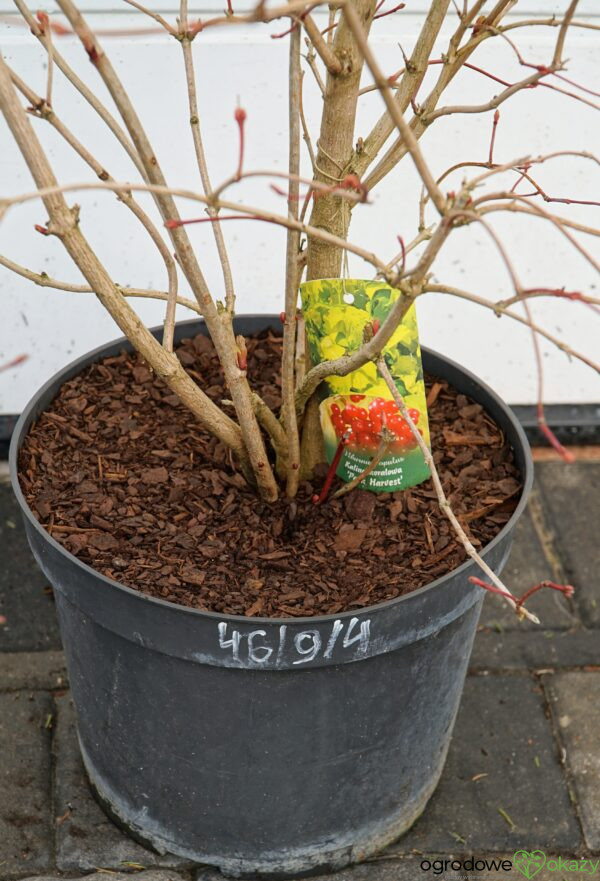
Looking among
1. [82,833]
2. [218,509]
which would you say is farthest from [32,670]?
[218,509]

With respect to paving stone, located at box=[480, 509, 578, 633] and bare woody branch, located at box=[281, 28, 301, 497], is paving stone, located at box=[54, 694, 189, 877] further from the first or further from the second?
paving stone, located at box=[480, 509, 578, 633]

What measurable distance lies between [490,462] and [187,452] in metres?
0.45

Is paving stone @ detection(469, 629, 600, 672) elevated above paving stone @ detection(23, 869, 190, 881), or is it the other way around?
paving stone @ detection(469, 629, 600, 672)

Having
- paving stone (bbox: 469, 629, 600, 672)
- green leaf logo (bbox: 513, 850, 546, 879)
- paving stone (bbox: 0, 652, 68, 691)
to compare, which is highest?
paving stone (bbox: 0, 652, 68, 691)

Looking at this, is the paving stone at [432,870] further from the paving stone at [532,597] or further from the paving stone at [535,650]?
the paving stone at [532,597]

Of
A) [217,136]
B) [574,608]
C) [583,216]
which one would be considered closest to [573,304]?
[583,216]

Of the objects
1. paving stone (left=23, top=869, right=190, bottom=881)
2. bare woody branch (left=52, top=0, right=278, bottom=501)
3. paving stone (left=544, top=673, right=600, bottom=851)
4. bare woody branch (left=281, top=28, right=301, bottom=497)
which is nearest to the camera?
bare woody branch (left=52, top=0, right=278, bottom=501)

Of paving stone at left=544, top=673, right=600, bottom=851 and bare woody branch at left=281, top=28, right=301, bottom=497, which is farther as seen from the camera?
paving stone at left=544, top=673, right=600, bottom=851

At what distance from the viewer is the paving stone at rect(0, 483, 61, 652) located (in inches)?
72.4

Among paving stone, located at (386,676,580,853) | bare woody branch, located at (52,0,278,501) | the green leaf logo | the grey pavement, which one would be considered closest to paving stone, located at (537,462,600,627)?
the grey pavement

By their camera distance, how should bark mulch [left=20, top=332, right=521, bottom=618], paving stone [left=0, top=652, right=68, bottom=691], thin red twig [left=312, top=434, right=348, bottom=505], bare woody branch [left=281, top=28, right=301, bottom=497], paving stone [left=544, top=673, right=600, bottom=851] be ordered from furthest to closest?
1. paving stone [left=0, top=652, right=68, bottom=691]
2. paving stone [left=544, top=673, right=600, bottom=851]
3. thin red twig [left=312, top=434, right=348, bottom=505]
4. bark mulch [left=20, top=332, right=521, bottom=618]
5. bare woody branch [left=281, top=28, right=301, bottom=497]

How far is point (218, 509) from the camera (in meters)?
1.36

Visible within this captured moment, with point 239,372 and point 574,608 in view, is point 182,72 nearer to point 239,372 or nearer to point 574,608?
point 239,372

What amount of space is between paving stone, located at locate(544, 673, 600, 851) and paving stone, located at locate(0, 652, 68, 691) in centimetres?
90
